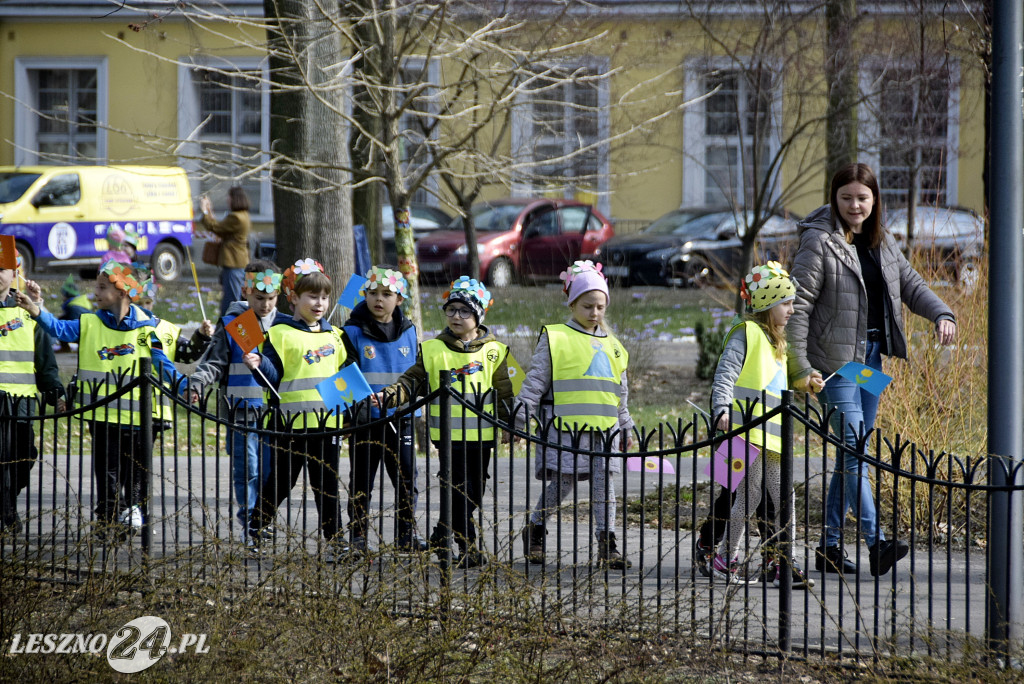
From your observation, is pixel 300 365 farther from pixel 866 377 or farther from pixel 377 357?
pixel 866 377

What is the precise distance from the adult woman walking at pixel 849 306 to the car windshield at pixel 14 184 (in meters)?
17.0

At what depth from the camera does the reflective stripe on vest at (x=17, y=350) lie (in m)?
6.34

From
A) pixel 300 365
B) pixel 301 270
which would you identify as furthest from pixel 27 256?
pixel 300 365

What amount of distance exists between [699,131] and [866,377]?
15.0m

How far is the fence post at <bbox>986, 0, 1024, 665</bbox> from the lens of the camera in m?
4.48

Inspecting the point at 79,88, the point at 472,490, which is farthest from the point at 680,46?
the point at 79,88

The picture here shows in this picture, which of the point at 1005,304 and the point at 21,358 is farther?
the point at 21,358

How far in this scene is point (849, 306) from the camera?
18.6 feet

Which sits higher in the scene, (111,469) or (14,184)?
(14,184)

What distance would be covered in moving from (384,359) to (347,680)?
2344 millimetres

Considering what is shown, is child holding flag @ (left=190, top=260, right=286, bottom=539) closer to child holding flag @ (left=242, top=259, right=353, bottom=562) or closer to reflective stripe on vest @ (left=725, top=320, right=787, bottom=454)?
child holding flag @ (left=242, top=259, right=353, bottom=562)

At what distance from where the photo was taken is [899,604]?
17.5 feet

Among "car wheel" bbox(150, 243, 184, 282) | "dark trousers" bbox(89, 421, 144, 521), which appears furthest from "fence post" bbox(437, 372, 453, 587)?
"car wheel" bbox(150, 243, 184, 282)

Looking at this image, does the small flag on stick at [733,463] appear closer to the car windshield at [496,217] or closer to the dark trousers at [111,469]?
the dark trousers at [111,469]
